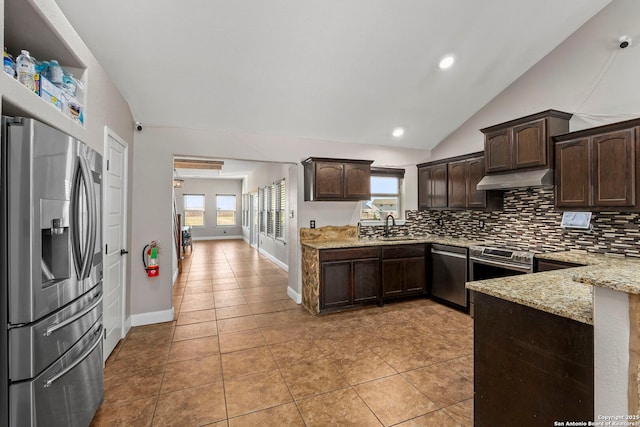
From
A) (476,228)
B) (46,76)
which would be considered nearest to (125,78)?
(46,76)

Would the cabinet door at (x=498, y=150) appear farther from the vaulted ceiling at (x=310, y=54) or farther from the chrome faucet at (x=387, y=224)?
the chrome faucet at (x=387, y=224)

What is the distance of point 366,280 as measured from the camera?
13.6 feet

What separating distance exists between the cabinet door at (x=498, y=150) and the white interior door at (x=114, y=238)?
169 inches

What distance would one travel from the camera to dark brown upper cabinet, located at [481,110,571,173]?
3.26 meters

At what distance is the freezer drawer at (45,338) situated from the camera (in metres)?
1.32

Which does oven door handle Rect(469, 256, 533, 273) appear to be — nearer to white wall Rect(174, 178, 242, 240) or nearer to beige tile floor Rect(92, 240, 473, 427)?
beige tile floor Rect(92, 240, 473, 427)

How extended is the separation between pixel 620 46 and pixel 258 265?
6928 mm

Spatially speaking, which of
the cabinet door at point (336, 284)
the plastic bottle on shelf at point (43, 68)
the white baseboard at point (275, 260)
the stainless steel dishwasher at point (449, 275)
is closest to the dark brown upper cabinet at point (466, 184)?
the stainless steel dishwasher at point (449, 275)

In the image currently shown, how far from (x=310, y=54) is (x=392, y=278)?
3076 millimetres

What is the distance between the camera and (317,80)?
345 cm

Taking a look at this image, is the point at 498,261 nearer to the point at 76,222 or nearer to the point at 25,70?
the point at 76,222

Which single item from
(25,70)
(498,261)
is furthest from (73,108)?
(498,261)

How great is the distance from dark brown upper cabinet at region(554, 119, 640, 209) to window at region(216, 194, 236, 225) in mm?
11904

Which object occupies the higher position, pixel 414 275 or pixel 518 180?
pixel 518 180
